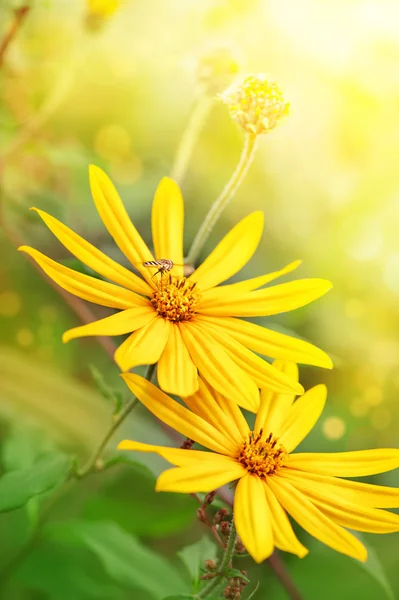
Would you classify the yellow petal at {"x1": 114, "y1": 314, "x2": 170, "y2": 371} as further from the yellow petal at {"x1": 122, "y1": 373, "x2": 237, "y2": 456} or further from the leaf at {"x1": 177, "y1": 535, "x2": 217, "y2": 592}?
the leaf at {"x1": 177, "y1": 535, "x2": 217, "y2": 592}

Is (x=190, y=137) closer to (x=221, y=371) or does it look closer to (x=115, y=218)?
(x=115, y=218)

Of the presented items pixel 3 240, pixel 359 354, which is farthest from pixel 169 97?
pixel 359 354

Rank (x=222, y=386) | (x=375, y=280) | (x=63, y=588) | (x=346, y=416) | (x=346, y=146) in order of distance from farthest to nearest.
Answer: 1. (x=346, y=146)
2. (x=375, y=280)
3. (x=346, y=416)
4. (x=63, y=588)
5. (x=222, y=386)

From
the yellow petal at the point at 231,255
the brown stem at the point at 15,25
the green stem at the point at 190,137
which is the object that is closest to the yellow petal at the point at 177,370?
the yellow petal at the point at 231,255

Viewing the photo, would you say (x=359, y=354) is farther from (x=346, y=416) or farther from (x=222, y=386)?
(x=222, y=386)

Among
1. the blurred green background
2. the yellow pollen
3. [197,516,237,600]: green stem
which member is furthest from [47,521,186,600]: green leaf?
the yellow pollen

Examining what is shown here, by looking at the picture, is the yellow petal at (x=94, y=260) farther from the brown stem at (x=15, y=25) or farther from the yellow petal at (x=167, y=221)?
the brown stem at (x=15, y=25)

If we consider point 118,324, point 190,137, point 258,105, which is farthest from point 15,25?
point 118,324
